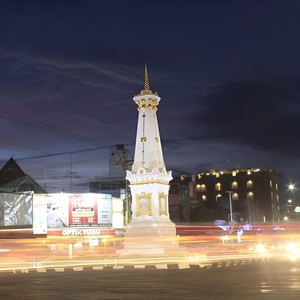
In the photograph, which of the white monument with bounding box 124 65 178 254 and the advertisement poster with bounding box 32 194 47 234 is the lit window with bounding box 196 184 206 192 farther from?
the white monument with bounding box 124 65 178 254

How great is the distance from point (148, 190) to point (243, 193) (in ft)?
284

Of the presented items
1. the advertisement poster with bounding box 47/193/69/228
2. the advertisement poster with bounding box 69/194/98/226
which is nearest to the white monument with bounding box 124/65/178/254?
the advertisement poster with bounding box 69/194/98/226

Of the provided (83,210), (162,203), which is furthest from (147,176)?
(83,210)

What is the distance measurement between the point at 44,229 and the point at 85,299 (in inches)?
1703

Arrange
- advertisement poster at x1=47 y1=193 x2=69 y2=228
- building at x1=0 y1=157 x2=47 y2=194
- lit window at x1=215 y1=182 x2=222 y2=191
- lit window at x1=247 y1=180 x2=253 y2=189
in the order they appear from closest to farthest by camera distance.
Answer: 1. advertisement poster at x1=47 y1=193 x2=69 y2=228
2. building at x1=0 y1=157 x2=47 y2=194
3. lit window at x1=247 y1=180 x2=253 y2=189
4. lit window at x1=215 y1=182 x2=222 y2=191

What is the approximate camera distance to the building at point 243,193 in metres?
120

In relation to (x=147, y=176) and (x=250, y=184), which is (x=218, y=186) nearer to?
(x=250, y=184)

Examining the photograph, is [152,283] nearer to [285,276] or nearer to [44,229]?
[285,276]

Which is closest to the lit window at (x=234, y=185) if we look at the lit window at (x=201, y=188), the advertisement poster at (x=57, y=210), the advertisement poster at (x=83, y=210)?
the lit window at (x=201, y=188)

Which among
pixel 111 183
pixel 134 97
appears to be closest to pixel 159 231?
pixel 134 97

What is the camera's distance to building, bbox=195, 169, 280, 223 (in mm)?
120312

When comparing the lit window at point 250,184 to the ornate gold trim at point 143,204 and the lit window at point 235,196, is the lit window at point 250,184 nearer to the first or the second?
the lit window at point 235,196

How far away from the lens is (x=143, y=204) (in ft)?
138

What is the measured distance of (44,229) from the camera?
56.5 meters
